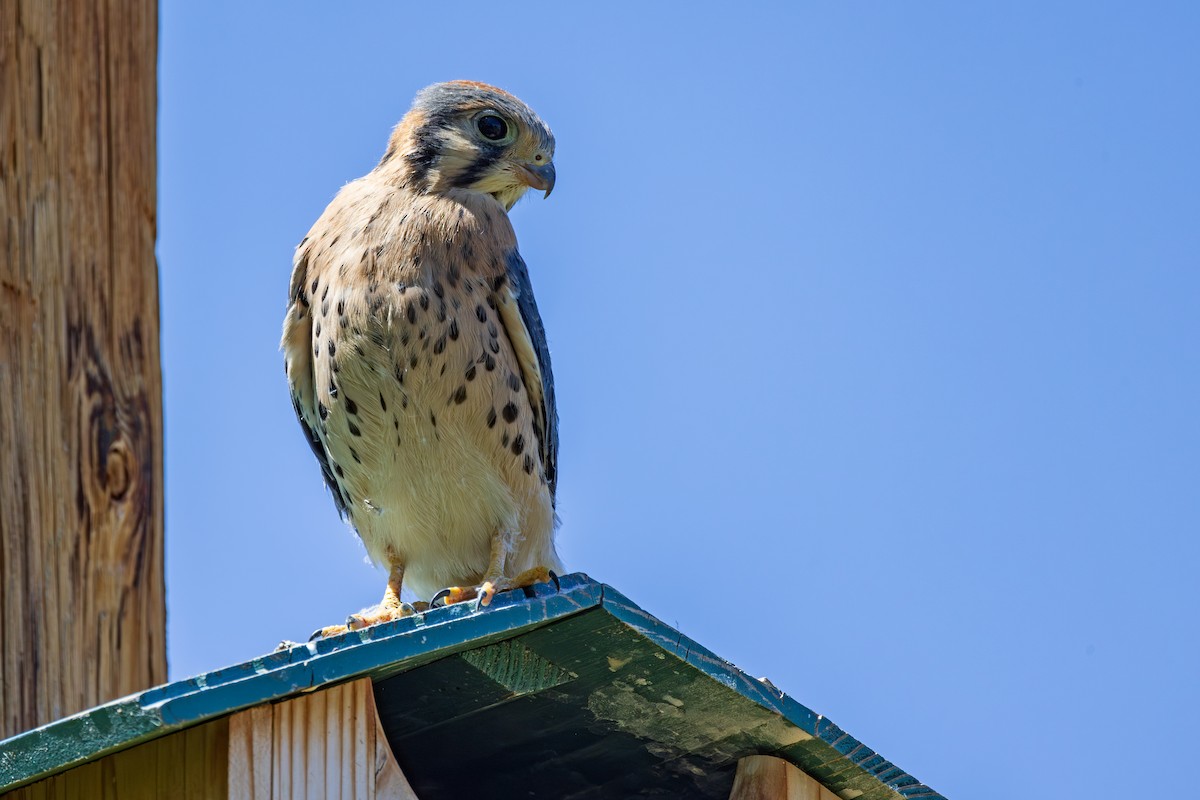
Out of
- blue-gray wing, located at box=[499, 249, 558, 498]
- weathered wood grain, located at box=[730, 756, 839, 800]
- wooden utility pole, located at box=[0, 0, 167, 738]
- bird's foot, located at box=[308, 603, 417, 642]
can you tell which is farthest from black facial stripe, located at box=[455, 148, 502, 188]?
wooden utility pole, located at box=[0, 0, 167, 738]

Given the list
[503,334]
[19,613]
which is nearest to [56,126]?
[19,613]

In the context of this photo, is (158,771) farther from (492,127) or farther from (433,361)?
(492,127)

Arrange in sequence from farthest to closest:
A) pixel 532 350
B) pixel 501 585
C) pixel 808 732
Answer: pixel 532 350 → pixel 501 585 → pixel 808 732

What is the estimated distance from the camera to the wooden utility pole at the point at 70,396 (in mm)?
2338

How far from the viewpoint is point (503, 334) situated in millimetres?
4383

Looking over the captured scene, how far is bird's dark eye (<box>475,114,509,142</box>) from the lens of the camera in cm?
481

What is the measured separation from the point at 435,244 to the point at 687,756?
1689 millimetres

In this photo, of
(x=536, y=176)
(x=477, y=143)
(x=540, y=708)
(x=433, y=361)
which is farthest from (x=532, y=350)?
(x=540, y=708)

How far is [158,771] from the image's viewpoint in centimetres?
249

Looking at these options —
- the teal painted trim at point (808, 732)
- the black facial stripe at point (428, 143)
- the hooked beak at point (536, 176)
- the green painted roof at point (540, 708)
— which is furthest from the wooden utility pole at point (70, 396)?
the hooked beak at point (536, 176)

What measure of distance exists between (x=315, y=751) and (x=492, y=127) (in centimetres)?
268

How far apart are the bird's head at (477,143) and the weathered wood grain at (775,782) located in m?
2.17

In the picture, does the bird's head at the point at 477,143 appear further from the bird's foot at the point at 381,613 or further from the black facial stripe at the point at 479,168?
the bird's foot at the point at 381,613

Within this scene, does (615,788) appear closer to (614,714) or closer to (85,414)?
(614,714)
